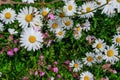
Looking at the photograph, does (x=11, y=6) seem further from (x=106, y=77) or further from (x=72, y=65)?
(x=106, y=77)

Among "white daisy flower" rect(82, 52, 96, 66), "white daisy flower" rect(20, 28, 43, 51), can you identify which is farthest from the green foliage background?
"white daisy flower" rect(20, 28, 43, 51)

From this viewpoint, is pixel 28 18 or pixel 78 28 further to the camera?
pixel 78 28

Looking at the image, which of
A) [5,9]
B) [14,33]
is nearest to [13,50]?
[14,33]

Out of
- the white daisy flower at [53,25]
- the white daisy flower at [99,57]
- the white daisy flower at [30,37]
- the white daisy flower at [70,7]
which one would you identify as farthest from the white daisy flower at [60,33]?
the white daisy flower at [30,37]

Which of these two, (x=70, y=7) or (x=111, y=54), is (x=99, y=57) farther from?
(x=70, y=7)

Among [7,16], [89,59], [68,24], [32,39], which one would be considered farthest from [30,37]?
[89,59]

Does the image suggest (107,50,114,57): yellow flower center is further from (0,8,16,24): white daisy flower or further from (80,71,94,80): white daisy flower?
(0,8,16,24): white daisy flower

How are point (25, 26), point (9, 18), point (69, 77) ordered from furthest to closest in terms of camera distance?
point (69, 77), point (9, 18), point (25, 26)
